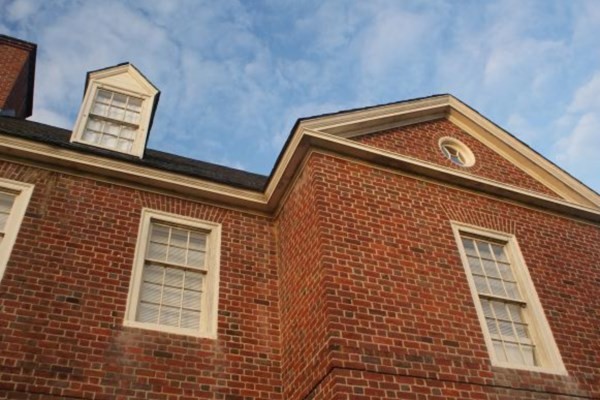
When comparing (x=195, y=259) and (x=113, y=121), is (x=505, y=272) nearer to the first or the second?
(x=195, y=259)

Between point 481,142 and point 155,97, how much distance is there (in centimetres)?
645

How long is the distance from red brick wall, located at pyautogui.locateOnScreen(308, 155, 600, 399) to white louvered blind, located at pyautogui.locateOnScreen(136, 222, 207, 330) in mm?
2091

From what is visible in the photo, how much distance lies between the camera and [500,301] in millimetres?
7762

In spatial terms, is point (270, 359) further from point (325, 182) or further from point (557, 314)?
point (557, 314)

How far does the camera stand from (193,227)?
332 inches

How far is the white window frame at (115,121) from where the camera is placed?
9367mm

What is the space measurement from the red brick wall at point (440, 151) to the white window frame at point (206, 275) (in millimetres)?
2926

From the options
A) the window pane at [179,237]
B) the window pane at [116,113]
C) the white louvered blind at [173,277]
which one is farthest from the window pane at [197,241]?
the window pane at [116,113]

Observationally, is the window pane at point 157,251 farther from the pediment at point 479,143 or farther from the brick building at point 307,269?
the pediment at point 479,143

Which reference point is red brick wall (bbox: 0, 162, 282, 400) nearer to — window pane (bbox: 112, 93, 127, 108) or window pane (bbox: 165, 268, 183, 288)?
window pane (bbox: 165, 268, 183, 288)

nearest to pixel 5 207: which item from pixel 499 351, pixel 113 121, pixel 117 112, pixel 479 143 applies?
pixel 113 121

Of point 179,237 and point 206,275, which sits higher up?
point 179,237

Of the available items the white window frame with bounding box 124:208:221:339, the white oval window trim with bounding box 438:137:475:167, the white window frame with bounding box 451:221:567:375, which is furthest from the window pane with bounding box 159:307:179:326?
the white oval window trim with bounding box 438:137:475:167

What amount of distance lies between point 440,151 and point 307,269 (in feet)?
12.1
